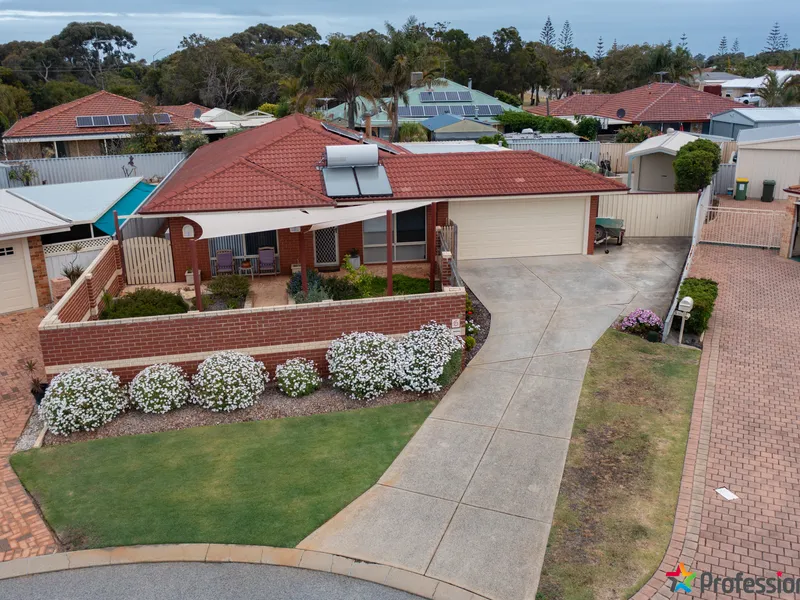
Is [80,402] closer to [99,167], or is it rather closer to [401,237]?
[401,237]

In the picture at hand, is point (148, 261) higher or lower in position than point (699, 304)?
higher

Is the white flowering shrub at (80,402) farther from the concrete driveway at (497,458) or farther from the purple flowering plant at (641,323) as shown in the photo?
the purple flowering plant at (641,323)

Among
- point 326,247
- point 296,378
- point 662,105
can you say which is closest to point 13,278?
point 326,247

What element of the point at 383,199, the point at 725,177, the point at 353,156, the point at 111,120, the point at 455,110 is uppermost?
the point at 455,110

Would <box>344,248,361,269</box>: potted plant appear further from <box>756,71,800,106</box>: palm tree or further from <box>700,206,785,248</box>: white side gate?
<box>756,71,800,106</box>: palm tree

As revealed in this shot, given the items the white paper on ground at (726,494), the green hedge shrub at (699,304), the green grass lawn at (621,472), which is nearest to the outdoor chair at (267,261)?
the green grass lawn at (621,472)

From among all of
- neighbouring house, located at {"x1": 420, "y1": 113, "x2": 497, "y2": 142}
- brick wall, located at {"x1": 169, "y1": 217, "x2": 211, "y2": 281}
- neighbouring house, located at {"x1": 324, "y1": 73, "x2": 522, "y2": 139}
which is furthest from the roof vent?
neighbouring house, located at {"x1": 324, "y1": 73, "x2": 522, "y2": 139}
